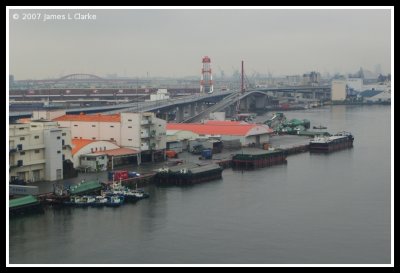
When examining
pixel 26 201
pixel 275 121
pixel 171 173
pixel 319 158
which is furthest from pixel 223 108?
pixel 26 201

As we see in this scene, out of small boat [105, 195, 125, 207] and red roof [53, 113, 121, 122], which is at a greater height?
red roof [53, 113, 121, 122]

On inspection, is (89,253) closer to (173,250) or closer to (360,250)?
(173,250)

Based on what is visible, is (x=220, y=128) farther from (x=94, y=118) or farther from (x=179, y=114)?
(x=179, y=114)

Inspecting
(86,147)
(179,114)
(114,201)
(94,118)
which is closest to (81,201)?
(114,201)

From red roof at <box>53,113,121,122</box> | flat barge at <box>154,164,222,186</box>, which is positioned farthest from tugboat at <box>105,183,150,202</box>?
red roof at <box>53,113,121,122</box>

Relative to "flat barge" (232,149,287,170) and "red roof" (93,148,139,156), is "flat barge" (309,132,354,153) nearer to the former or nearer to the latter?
"flat barge" (232,149,287,170)

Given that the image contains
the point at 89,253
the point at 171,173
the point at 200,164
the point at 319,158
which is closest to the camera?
the point at 89,253
